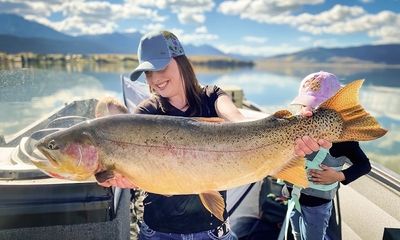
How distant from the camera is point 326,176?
3848 mm

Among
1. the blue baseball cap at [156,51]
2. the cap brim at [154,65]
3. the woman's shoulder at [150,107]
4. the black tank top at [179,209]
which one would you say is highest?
the blue baseball cap at [156,51]

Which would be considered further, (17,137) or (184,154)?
(17,137)

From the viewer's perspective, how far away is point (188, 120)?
2756 mm

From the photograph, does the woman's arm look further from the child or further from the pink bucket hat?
the pink bucket hat

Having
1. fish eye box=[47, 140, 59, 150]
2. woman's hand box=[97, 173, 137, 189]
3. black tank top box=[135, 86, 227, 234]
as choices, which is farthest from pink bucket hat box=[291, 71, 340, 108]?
fish eye box=[47, 140, 59, 150]

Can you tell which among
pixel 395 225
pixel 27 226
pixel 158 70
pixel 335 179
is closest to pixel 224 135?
pixel 158 70

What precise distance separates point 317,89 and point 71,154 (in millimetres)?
2535

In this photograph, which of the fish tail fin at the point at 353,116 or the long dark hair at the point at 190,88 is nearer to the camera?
the fish tail fin at the point at 353,116

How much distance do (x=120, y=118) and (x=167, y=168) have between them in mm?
513

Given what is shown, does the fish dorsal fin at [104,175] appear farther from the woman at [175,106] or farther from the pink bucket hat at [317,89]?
the pink bucket hat at [317,89]

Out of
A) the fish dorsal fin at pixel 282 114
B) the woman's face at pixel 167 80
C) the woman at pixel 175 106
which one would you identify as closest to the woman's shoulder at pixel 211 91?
the woman at pixel 175 106

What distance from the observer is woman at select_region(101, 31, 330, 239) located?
2959 mm

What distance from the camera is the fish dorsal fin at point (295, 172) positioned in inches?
112

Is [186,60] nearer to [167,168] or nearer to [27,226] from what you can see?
[167,168]
